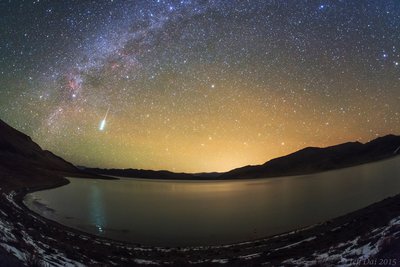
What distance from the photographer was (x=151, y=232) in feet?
107

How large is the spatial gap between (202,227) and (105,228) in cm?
1037

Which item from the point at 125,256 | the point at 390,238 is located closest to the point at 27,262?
the point at 125,256

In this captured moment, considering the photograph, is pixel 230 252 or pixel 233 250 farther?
pixel 233 250

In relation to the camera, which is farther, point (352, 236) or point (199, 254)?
point (199, 254)

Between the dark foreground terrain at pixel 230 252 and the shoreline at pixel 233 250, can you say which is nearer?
the dark foreground terrain at pixel 230 252

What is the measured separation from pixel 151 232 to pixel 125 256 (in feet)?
45.4

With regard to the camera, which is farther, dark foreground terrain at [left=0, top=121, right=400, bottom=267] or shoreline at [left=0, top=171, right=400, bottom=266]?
shoreline at [left=0, top=171, right=400, bottom=266]

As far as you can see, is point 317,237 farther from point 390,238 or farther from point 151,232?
point 151,232

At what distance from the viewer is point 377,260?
38.9ft

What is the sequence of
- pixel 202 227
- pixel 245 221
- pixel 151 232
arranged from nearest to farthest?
pixel 151 232 → pixel 202 227 → pixel 245 221

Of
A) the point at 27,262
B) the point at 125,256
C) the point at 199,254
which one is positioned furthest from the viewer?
the point at 199,254

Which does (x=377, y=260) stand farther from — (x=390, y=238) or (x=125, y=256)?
(x=125, y=256)

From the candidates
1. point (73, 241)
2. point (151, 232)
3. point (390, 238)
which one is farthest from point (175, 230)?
point (390, 238)

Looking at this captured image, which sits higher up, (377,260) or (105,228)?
(377,260)
